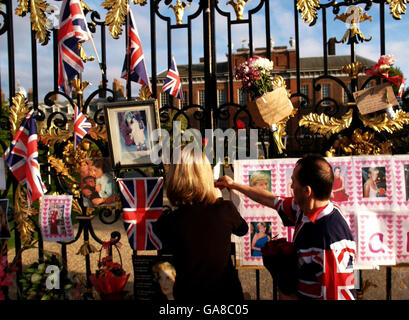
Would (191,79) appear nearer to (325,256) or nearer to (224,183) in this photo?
(224,183)

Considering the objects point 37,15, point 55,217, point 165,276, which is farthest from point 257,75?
point 55,217

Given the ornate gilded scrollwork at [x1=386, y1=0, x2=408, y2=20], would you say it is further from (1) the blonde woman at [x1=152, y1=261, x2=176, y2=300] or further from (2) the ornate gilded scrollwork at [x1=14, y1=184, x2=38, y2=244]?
(2) the ornate gilded scrollwork at [x1=14, y1=184, x2=38, y2=244]

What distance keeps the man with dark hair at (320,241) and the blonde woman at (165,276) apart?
1.25 metres

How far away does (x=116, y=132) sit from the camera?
3297 mm

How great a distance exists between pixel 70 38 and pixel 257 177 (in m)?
2.35

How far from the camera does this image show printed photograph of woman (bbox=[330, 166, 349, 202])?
314cm

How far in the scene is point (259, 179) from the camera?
3195mm

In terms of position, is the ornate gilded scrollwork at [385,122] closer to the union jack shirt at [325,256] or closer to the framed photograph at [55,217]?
the union jack shirt at [325,256]

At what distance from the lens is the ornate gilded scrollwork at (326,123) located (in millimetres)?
3191

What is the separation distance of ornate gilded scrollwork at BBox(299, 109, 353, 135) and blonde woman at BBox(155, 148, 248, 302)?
1370 mm

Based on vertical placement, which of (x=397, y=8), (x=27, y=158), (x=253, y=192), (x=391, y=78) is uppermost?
(x=397, y=8)

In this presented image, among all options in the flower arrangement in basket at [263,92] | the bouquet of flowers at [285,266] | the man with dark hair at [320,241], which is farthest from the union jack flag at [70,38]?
the bouquet of flowers at [285,266]

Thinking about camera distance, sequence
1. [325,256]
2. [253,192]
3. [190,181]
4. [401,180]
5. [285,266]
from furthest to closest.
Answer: [401,180] → [253,192] → [190,181] → [285,266] → [325,256]

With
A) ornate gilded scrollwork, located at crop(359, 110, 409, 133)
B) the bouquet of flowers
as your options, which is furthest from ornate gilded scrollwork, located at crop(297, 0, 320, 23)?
the bouquet of flowers
